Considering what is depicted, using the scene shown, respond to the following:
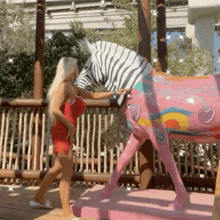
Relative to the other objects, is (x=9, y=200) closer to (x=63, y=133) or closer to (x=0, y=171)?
(x=0, y=171)

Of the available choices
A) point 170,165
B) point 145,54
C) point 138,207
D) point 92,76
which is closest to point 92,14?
point 145,54

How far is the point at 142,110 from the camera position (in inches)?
106

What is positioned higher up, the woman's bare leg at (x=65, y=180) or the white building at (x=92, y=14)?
the white building at (x=92, y=14)

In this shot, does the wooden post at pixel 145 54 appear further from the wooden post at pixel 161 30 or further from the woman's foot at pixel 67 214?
the woman's foot at pixel 67 214

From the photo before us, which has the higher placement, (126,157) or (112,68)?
(112,68)

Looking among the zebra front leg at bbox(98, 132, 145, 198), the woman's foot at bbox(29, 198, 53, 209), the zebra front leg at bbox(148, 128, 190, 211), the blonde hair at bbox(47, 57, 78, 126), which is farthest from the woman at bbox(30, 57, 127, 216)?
the zebra front leg at bbox(148, 128, 190, 211)

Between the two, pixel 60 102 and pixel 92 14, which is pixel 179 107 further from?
pixel 92 14

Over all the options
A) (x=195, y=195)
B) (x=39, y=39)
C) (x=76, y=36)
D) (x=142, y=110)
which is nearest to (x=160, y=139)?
Result: (x=142, y=110)

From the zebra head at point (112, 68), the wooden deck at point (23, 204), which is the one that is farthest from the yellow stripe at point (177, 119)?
the wooden deck at point (23, 204)

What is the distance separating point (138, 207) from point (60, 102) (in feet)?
4.12

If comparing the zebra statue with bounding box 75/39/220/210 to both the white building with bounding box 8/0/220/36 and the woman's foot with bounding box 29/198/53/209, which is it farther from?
the white building with bounding box 8/0/220/36

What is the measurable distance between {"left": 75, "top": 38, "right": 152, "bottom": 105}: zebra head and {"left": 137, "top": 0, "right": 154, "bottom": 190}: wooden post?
748 millimetres

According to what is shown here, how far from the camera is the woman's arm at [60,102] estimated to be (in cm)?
265

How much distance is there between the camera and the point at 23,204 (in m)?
3.22
